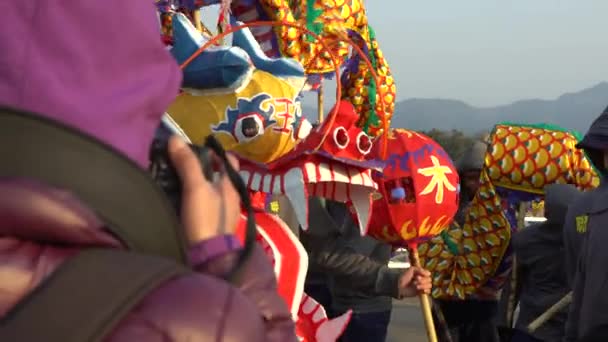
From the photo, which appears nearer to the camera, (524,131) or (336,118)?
(336,118)

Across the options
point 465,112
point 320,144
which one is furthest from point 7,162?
point 465,112

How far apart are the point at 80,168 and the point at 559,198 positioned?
322 centimetres

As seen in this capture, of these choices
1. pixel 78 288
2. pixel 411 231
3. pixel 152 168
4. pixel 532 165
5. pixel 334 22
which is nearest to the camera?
pixel 78 288

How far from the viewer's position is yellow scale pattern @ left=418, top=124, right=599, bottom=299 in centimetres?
371

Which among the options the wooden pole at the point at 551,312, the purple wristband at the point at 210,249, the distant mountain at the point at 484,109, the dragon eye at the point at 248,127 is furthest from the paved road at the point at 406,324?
the distant mountain at the point at 484,109

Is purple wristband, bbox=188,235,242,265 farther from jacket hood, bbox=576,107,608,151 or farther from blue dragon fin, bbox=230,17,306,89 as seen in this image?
jacket hood, bbox=576,107,608,151

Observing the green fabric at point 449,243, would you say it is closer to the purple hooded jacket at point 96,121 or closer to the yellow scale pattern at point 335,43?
the yellow scale pattern at point 335,43

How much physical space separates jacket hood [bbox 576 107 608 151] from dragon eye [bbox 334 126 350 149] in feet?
4.25

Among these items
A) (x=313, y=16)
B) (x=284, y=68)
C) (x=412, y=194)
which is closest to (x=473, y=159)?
(x=313, y=16)

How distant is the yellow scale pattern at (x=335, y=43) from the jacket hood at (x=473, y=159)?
515 mm

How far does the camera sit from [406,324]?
620 centimetres

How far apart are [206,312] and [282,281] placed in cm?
111

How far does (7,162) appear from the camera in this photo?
2.30 feet

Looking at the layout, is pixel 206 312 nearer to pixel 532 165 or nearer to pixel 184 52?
pixel 184 52
